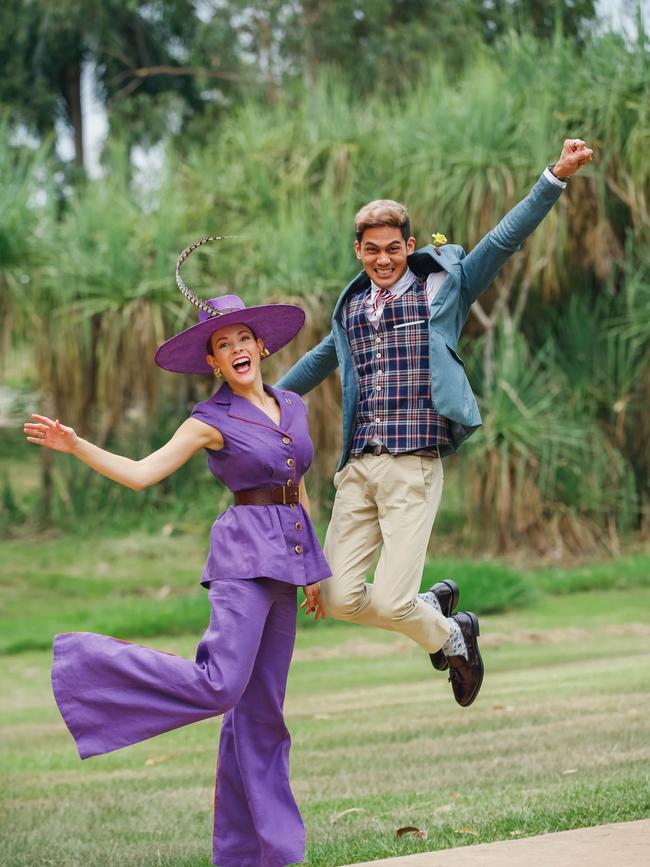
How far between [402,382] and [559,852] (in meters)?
1.73

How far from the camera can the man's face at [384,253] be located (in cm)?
504

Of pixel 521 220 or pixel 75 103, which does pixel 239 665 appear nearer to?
pixel 521 220

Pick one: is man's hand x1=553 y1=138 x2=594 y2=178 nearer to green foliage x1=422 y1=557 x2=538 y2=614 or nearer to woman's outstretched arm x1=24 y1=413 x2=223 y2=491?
woman's outstretched arm x1=24 y1=413 x2=223 y2=491

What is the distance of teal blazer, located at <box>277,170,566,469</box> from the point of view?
4875 mm

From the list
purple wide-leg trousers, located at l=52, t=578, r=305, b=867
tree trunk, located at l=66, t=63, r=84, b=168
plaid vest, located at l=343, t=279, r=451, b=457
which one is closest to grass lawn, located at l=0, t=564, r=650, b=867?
purple wide-leg trousers, located at l=52, t=578, r=305, b=867

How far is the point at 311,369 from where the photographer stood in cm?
545

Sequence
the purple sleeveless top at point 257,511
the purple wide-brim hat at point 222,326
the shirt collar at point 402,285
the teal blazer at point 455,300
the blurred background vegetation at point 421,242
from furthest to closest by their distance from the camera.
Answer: the blurred background vegetation at point 421,242, the shirt collar at point 402,285, the teal blazer at point 455,300, the purple wide-brim hat at point 222,326, the purple sleeveless top at point 257,511

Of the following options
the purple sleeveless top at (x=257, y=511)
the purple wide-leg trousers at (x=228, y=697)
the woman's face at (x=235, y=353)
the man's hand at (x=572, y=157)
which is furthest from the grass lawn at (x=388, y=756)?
the man's hand at (x=572, y=157)

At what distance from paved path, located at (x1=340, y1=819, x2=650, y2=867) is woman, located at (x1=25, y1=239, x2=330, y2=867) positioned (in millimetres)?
506

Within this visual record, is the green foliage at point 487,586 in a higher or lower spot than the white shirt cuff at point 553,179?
lower

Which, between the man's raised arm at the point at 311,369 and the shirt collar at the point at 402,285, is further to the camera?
the man's raised arm at the point at 311,369

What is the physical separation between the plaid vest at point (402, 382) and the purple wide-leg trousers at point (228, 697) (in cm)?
74

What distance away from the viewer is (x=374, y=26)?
26562 mm

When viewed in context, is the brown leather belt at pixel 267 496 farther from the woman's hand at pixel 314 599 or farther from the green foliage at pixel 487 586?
the green foliage at pixel 487 586
